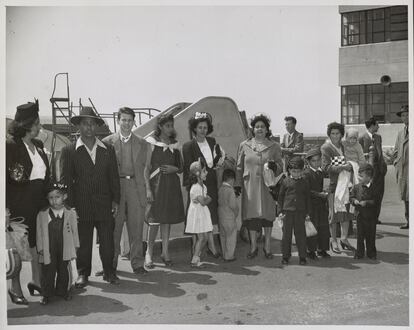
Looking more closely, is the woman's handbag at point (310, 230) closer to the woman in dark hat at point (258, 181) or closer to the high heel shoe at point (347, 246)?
the woman in dark hat at point (258, 181)

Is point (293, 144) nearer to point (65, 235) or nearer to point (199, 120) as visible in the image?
point (199, 120)

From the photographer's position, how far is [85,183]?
13.5 feet

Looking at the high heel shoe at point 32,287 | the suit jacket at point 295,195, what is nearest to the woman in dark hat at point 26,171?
the high heel shoe at point 32,287

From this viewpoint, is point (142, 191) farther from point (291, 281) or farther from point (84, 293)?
point (291, 281)

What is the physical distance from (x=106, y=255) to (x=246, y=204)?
5.18ft

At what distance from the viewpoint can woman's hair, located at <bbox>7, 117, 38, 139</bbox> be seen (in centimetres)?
378

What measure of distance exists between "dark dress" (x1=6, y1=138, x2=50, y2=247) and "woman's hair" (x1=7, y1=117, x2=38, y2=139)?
0.04 metres

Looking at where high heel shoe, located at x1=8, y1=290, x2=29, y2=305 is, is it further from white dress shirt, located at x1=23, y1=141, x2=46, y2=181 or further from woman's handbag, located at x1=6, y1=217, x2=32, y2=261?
white dress shirt, located at x1=23, y1=141, x2=46, y2=181

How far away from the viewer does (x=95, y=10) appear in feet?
14.1

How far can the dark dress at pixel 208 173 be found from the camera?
15.9 ft

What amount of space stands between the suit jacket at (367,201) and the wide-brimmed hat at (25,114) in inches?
126

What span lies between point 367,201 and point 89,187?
2753 mm

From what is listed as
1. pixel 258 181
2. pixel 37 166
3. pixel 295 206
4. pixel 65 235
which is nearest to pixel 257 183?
pixel 258 181

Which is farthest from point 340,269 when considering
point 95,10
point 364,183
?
point 95,10
